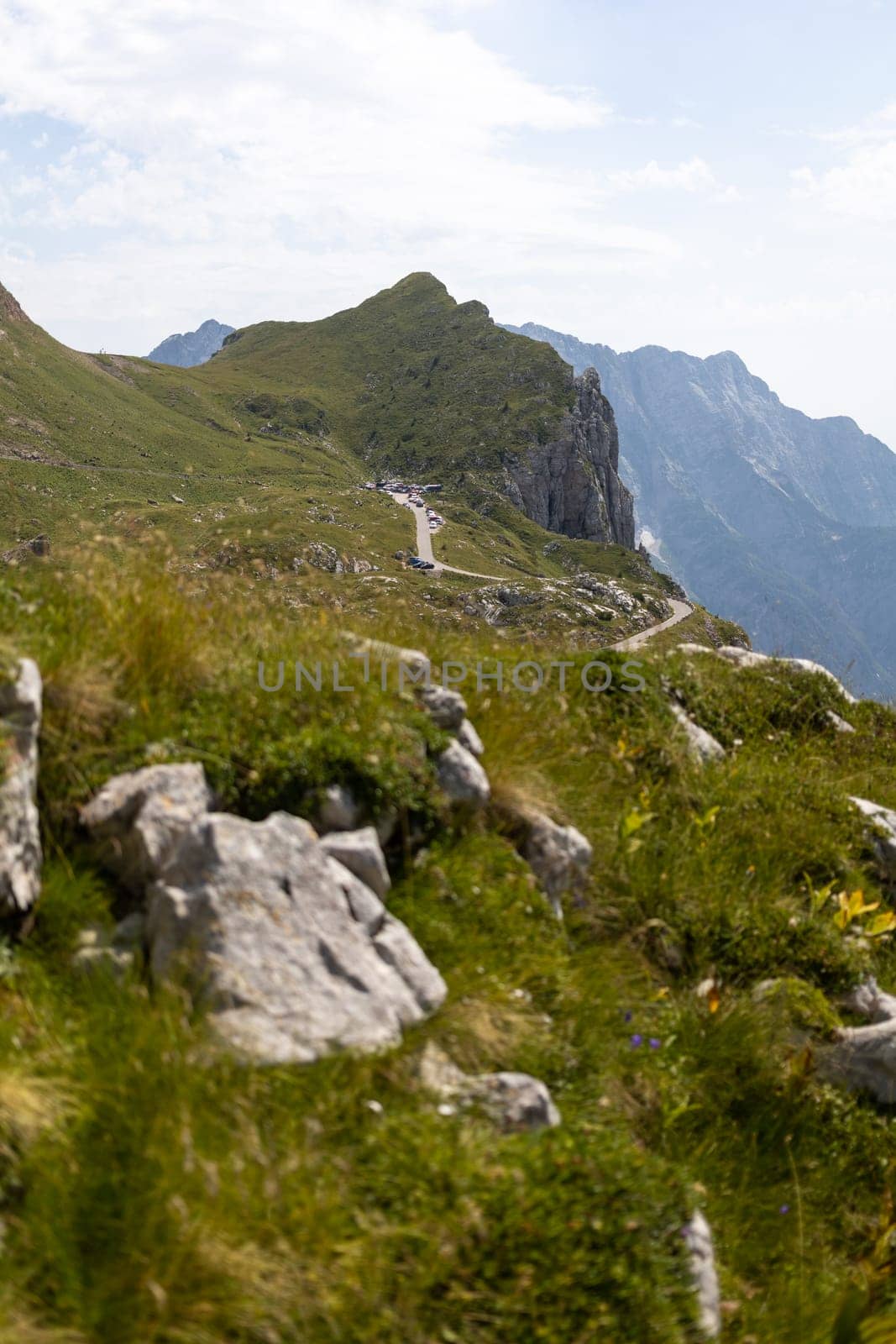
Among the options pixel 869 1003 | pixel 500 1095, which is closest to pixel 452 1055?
pixel 500 1095

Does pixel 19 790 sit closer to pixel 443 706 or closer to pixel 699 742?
pixel 443 706

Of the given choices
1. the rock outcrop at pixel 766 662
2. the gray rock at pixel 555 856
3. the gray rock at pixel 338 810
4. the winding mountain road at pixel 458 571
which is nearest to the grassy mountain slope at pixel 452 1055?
the gray rock at pixel 338 810

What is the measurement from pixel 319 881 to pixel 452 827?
1335 millimetres

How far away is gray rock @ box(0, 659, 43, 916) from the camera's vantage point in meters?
4.29

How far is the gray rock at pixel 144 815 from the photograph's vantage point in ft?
15.2

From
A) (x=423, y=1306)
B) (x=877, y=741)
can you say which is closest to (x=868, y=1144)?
(x=423, y=1306)

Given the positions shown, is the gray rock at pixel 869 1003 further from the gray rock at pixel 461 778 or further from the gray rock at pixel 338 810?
the gray rock at pixel 338 810

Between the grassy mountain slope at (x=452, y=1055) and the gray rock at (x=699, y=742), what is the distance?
0.18m

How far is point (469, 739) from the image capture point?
6395mm

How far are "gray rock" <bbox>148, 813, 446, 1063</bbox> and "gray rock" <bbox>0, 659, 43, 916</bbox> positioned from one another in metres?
0.68

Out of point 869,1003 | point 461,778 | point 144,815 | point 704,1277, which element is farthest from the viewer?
point 869,1003

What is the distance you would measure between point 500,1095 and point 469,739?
2785mm

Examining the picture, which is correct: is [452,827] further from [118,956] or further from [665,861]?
[118,956]

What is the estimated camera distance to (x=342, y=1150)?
3518 millimetres
